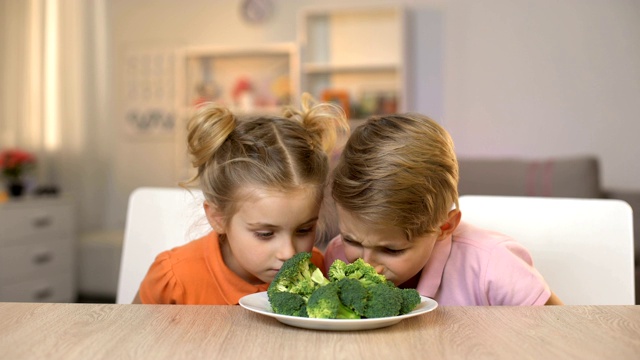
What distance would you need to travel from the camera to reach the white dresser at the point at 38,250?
166 inches

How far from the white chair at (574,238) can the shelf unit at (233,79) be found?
3970 mm

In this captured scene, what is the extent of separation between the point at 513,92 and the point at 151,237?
4005 millimetres

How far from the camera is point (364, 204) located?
50.0 inches

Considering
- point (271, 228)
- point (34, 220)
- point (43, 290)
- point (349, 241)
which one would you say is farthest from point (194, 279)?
point (43, 290)

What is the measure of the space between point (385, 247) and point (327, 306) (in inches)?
18.1

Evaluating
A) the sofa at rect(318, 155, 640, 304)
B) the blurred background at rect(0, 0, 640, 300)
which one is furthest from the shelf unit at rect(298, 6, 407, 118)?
the sofa at rect(318, 155, 640, 304)

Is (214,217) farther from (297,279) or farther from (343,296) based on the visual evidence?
(343,296)

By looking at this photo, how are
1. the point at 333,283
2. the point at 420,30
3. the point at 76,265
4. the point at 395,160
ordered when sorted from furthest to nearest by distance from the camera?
1. the point at 420,30
2. the point at 76,265
3. the point at 395,160
4. the point at 333,283

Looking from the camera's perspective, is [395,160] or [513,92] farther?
[513,92]

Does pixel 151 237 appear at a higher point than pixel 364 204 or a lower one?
lower

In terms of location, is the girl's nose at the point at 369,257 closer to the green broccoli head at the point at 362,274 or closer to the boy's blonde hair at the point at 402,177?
the boy's blonde hair at the point at 402,177

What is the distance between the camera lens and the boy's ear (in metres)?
1.38

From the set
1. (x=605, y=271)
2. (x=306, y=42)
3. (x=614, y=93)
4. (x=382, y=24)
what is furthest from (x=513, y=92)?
(x=605, y=271)

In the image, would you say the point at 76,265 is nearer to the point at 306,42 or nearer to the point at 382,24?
the point at 306,42
